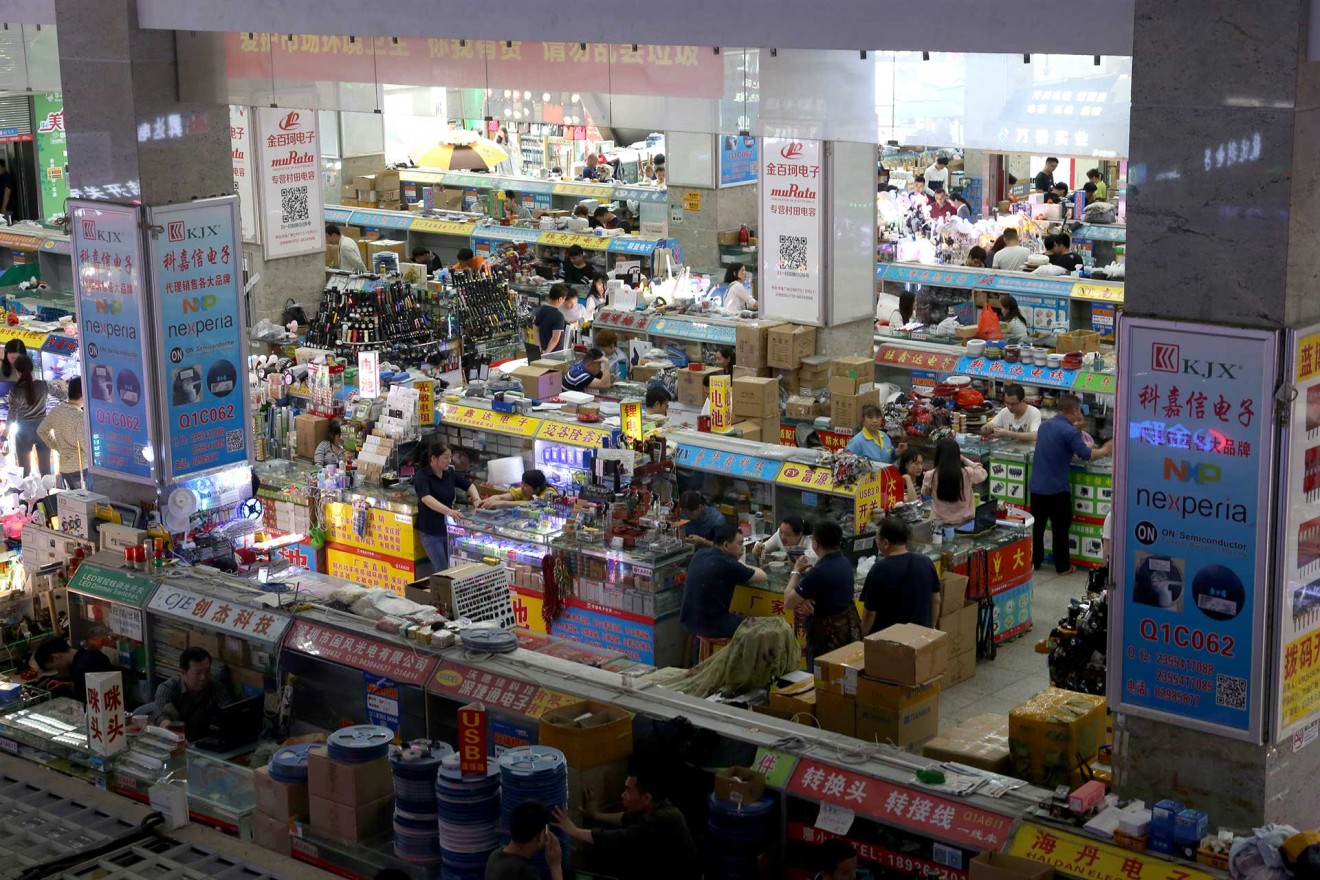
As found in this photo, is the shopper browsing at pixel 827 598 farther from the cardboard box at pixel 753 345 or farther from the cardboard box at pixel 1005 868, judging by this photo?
the cardboard box at pixel 753 345

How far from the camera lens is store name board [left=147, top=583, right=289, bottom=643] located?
29.7ft

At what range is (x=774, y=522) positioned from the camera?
1209 centimetres

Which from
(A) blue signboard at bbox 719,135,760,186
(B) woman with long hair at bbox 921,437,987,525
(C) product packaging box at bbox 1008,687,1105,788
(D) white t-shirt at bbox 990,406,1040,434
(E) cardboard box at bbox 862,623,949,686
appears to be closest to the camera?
(C) product packaging box at bbox 1008,687,1105,788

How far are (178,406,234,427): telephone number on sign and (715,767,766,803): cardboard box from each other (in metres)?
4.98

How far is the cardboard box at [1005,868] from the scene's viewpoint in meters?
6.24

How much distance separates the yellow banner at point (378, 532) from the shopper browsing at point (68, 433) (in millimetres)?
1911

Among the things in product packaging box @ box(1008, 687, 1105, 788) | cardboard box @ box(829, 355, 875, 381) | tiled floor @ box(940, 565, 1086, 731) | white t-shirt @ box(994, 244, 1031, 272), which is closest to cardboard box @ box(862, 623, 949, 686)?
product packaging box @ box(1008, 687, 1105, 788)

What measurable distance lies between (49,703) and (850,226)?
8.37 meters

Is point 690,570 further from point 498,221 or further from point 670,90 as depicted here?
point 498,221

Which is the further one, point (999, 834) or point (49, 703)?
point (49, 703)

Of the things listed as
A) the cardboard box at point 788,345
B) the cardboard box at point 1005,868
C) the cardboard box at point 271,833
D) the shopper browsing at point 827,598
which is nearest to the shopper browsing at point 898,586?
the shopper browsing at point 827,598

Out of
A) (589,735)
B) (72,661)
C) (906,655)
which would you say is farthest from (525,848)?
(72,661)

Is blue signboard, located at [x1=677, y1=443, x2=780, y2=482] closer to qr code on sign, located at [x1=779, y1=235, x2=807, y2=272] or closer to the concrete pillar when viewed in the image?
qr code on sign, located at [x1=779, y1=235, x2=807, y2=272]

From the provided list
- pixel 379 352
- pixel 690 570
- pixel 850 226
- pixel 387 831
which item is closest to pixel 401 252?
pixel 379 352
